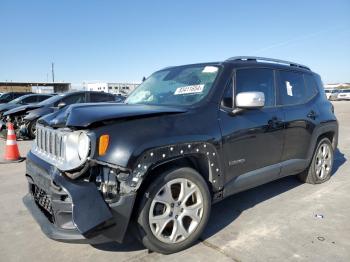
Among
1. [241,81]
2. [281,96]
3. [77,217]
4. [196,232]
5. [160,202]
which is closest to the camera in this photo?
[77,217]

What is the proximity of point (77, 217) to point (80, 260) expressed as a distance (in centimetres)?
74

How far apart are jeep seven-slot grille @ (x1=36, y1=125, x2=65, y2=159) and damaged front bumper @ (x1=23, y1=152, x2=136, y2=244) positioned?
0.68ft

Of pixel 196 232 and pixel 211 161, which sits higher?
pixel 211 161

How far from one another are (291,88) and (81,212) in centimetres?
345

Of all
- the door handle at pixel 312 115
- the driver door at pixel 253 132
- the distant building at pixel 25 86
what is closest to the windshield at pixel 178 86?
the driver door at pixel 253 132

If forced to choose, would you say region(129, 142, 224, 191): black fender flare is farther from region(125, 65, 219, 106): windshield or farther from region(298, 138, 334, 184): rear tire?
region(298, 138, 334, 184): rear tire

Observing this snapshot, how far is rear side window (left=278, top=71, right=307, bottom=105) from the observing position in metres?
4.56

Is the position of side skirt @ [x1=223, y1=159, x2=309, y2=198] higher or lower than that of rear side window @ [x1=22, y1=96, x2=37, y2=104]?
lower

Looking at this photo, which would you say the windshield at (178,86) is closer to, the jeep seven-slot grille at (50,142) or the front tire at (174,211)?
the front tire at (174,211)

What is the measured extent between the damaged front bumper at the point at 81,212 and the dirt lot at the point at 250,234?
0.48 meters

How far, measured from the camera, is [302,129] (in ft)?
15.5

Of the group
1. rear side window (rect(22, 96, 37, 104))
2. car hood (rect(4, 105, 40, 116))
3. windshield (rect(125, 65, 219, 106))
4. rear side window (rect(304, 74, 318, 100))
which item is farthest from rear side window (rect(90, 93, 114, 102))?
rear side window (rect(304, 74, 318, 100))

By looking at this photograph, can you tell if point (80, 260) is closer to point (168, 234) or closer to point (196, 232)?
point (168, 234)

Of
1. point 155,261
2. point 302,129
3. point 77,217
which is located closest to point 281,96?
point 302,129
